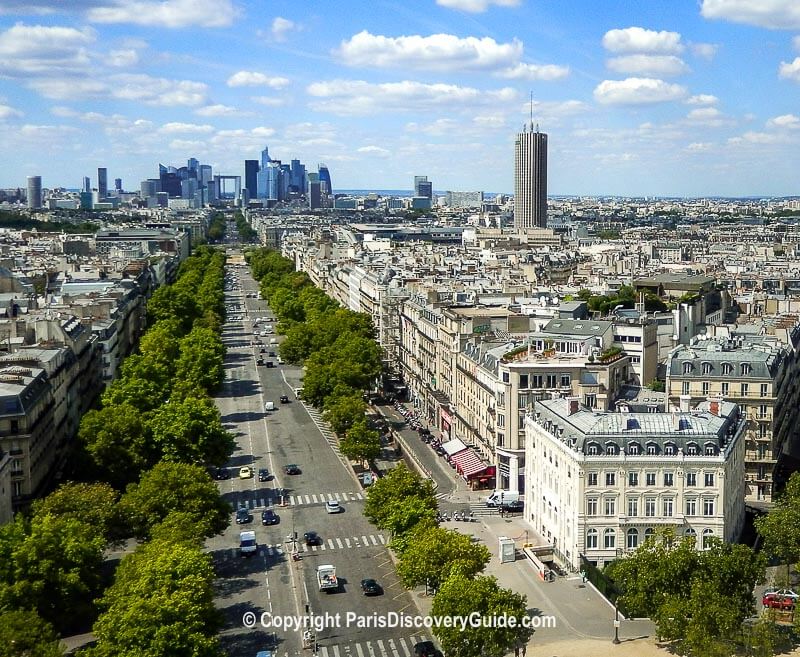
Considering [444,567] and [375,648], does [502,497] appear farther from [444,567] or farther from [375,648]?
[375,648]

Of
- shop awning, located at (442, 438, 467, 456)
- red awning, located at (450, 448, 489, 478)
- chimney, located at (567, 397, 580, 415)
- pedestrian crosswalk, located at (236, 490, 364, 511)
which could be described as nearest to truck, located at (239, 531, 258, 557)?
pedestrian crosswalk, located at (236, 490, 364, 511)

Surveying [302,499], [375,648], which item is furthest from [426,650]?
[302,499]

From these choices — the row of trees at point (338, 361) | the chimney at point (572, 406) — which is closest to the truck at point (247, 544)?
the row of trees at point (338, 361)

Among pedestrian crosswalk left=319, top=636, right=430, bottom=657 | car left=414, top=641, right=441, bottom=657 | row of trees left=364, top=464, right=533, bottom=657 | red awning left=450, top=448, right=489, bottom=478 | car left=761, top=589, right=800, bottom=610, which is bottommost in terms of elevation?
pedestrian crosswalk left=319, top=636, right=430, bottom=657

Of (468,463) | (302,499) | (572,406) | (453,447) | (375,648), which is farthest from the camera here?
(453,447)

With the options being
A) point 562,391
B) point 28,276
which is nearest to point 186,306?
point 28,276

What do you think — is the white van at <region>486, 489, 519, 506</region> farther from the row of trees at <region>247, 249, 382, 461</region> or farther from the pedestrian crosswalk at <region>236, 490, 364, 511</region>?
the row of trees at <region>247, 249, 382, 461</region>

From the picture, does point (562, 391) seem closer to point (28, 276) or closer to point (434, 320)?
point (434, 320)
